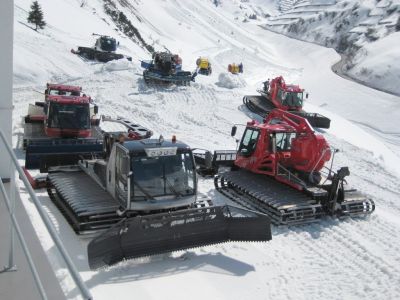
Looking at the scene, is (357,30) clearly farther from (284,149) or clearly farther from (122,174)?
(122,174)

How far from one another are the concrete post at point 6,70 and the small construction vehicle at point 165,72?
20159 millimetres

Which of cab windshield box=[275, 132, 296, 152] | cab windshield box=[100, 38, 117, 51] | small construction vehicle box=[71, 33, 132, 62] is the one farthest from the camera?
cab windshield box=[100, 38, 117, 51]

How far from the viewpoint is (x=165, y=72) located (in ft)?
95.0

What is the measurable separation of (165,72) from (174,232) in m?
21.1

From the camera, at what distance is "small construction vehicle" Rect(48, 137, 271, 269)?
8531mm

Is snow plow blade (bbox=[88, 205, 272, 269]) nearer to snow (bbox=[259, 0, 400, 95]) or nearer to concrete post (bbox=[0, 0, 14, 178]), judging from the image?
concrete post (bbox=[0, 0, 14, 178])

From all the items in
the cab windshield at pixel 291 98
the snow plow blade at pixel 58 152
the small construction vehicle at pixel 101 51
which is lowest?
the snow plow blade at pixel 58 152

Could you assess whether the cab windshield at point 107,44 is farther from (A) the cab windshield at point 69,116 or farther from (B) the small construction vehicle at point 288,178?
(B) the small construction vehicle at point 288,178

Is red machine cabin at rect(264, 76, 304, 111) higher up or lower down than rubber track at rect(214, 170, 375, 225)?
higher up

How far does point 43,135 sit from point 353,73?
4874 centimetres

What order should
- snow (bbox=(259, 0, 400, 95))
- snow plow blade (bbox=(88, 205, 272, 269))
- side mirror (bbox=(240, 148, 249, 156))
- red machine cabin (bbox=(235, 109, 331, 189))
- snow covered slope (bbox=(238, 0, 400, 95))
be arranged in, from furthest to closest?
snow covered slope (bbox=(238, 0, 400, 95))
snow (bbox=(259, 0, 400, 95))
side mirror (bbox=(240, 148, 249, 156))
red machine cabin (bbox=(235, 109, 331, 189))
snow plow blade (bbox=(88, 205, 272, 269))

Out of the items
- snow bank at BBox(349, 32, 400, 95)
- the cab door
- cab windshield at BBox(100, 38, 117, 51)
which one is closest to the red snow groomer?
the cab door

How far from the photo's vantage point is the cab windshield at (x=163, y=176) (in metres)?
9.03

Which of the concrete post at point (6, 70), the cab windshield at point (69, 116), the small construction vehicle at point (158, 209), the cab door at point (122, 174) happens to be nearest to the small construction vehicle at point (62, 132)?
the cab windshield at point (69, 116)
